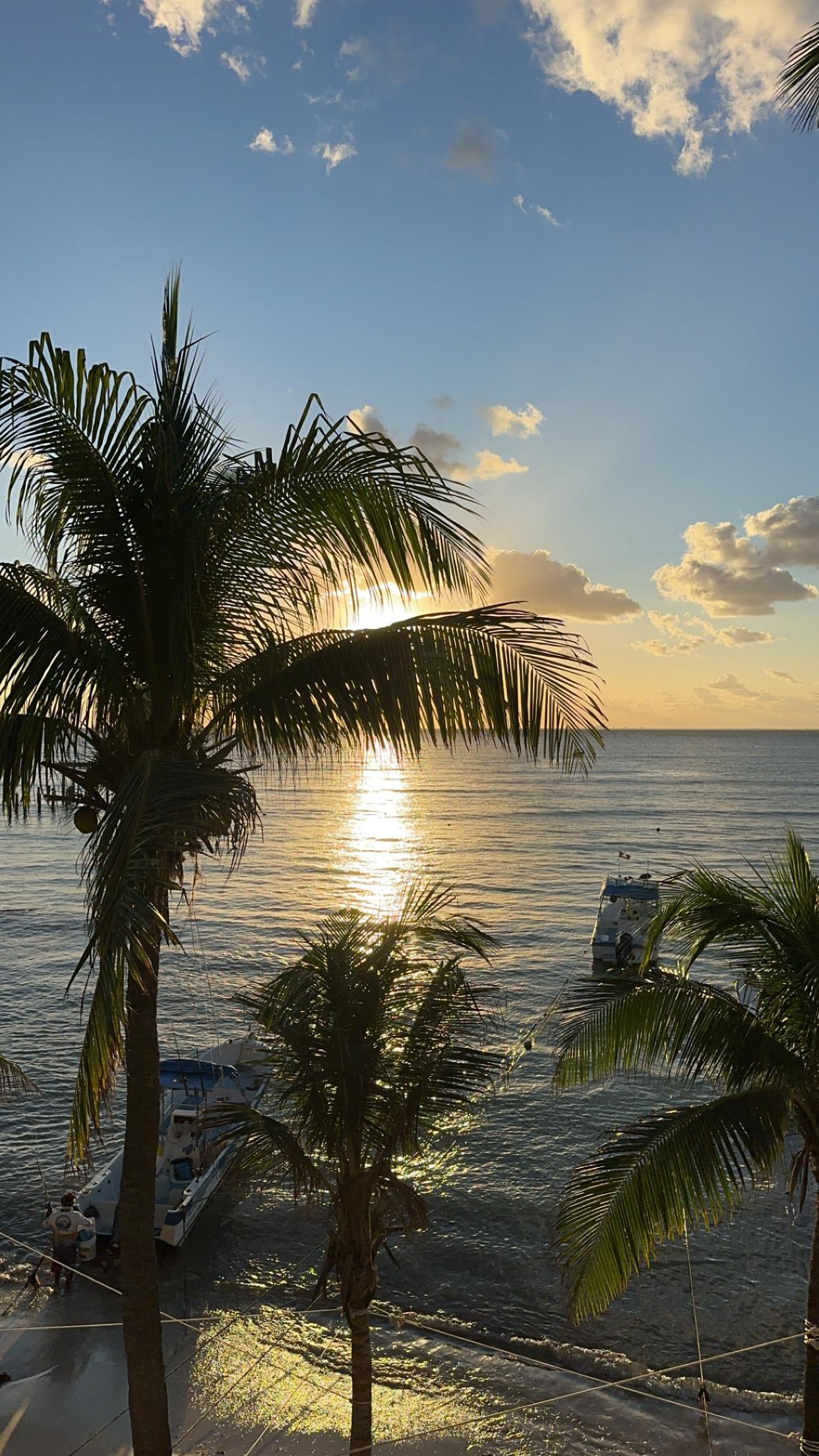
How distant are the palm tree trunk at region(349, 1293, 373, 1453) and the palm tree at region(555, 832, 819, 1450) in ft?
6.17

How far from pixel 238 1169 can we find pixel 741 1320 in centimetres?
1380

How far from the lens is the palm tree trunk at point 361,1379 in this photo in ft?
26.1

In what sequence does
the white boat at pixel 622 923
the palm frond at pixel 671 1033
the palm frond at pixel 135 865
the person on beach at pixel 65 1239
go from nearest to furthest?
1. the palm frond at pixel 135 865
2. the palm frond at pixel 671 1033
3. the person on beach at pixel 65 1239
4. the white boat at pixel 622 923

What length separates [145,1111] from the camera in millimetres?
6516

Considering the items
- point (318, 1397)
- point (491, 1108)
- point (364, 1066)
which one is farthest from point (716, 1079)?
point (491, 1108)

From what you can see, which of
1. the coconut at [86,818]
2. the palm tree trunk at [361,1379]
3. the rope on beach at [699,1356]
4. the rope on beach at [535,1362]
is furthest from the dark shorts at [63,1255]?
the coconut at [86,818]

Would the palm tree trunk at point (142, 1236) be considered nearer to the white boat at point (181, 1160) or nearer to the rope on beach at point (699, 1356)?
the rope on beach at point (699, 1356)

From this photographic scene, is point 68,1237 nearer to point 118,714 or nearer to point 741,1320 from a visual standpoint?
point 741,1320

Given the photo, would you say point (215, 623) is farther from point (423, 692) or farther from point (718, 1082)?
point (718, 1082)

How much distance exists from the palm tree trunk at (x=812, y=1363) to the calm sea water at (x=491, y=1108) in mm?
6289

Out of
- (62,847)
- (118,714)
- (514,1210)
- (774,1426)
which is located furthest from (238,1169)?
(62,847)

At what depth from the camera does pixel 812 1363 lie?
8.38m

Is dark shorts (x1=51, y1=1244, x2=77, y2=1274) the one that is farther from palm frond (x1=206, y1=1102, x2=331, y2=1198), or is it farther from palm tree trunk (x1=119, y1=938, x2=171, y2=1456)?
palm tree trunk (x1=119, y1=938, x2=171, y2=1456)

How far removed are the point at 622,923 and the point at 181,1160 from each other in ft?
81.9
